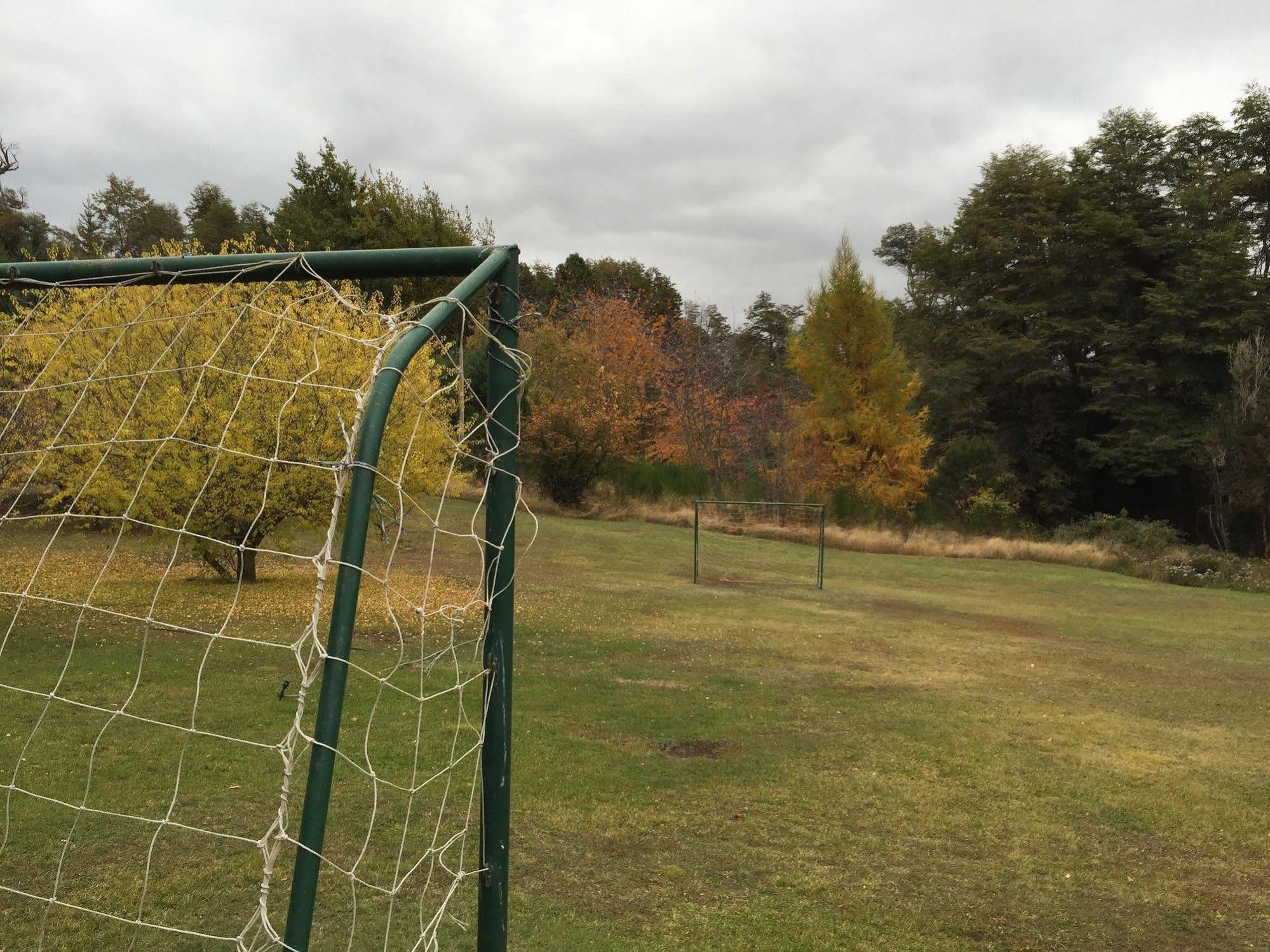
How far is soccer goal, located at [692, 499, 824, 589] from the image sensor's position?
14.8 metres

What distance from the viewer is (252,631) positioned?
818 cm

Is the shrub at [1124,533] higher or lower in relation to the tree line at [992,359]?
lower

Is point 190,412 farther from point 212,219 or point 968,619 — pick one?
point 212,219

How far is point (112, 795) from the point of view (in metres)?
4.48

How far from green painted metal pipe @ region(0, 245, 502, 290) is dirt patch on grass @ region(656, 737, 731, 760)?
145 inches

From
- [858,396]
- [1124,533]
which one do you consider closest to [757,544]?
[858,396]

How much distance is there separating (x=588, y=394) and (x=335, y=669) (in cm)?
2379

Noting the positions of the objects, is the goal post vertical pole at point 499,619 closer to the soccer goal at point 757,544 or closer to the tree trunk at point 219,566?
the tree trunk at point 219,566

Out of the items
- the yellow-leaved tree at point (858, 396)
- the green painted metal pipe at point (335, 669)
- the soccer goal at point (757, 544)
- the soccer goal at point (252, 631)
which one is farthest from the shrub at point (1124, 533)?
the green painted metal pipe at point (335, 669)

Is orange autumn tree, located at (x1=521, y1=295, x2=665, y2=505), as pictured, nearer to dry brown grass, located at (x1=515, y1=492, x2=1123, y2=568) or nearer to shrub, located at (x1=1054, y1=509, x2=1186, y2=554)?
dry brown grass, located at (x1=515, y1=492, x2=1123, y2=568)

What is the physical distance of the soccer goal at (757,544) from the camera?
48.5 feet

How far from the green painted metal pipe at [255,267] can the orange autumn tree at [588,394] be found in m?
17.2

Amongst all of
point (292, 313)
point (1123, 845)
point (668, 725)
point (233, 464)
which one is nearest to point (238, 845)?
point (668, 725)

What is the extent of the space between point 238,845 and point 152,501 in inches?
230
